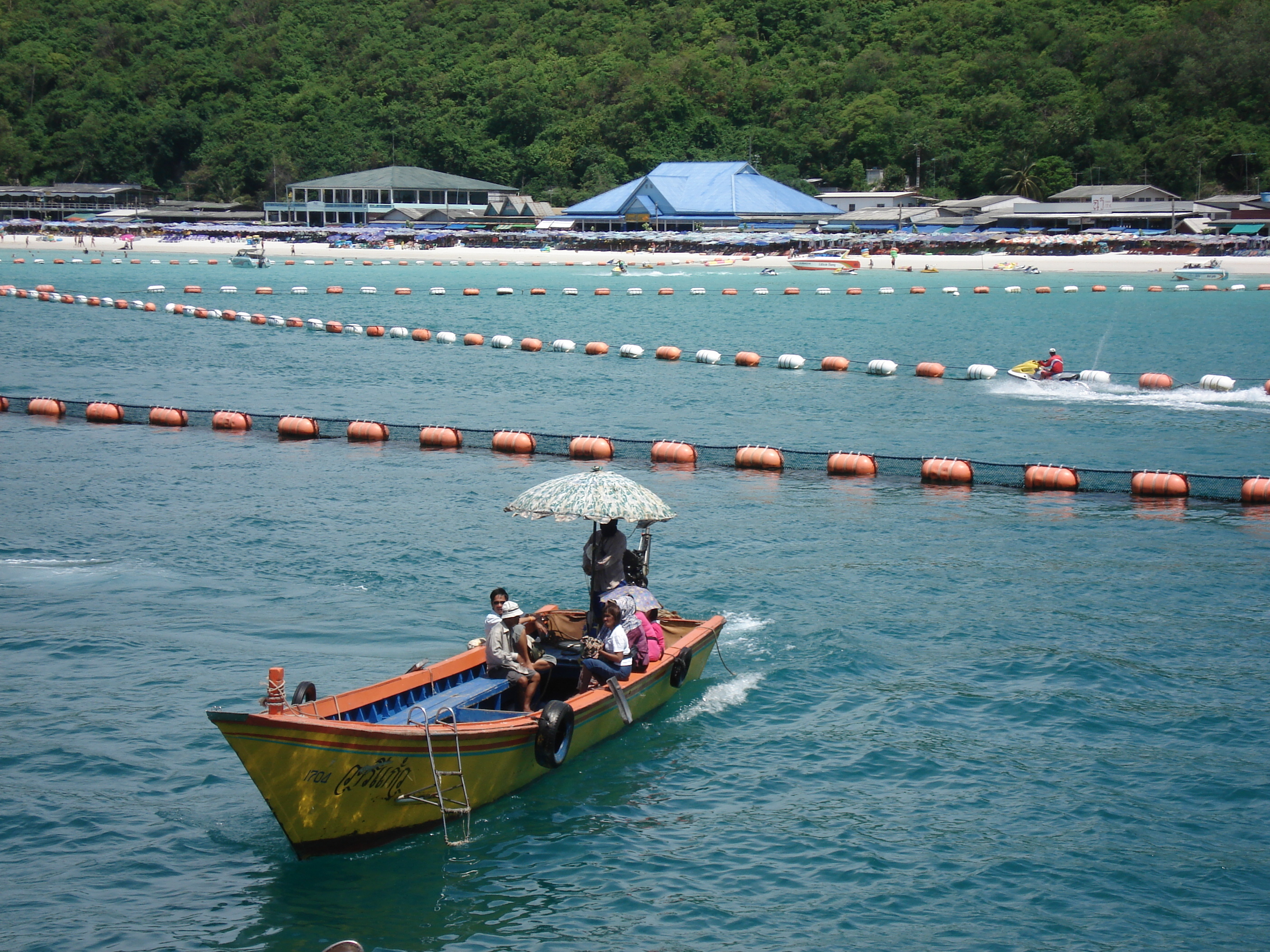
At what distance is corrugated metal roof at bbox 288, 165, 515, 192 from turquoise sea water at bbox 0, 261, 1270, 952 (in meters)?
119

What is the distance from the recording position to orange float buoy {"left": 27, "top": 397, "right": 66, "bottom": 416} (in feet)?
126

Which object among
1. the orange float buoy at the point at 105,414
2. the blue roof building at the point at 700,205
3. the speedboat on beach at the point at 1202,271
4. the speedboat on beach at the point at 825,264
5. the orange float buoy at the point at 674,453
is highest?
the blue roof building at the point at 700,205

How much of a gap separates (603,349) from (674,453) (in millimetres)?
25695

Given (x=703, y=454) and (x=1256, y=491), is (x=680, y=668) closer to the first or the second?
(x=703, y=454)

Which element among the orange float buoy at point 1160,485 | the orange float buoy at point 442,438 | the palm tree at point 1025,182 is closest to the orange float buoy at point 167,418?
the orange float buoy at point 442,438

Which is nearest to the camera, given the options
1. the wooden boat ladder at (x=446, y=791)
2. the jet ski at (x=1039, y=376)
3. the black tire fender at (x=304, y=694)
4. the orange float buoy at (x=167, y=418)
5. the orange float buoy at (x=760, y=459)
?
the wooden boat ladder at (x=446, y=791)

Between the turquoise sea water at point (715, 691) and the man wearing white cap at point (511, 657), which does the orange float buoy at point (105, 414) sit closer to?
the turquoise sea water at point (715, 691)

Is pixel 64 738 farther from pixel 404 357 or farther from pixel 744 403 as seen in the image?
pixel 404 357

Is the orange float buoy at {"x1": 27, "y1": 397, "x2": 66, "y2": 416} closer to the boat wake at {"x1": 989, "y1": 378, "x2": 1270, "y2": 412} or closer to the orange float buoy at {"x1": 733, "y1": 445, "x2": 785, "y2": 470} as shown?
the orange float buoy at {"x1": 733, "y1": 445, "x2": 785, "y2": 470}

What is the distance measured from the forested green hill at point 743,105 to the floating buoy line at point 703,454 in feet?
366

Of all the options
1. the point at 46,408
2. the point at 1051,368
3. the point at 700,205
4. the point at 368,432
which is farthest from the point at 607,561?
the point at 700,205

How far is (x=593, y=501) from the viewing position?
636 inches

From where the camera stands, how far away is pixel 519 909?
12180 mm

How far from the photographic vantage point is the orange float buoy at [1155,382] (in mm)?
45812
